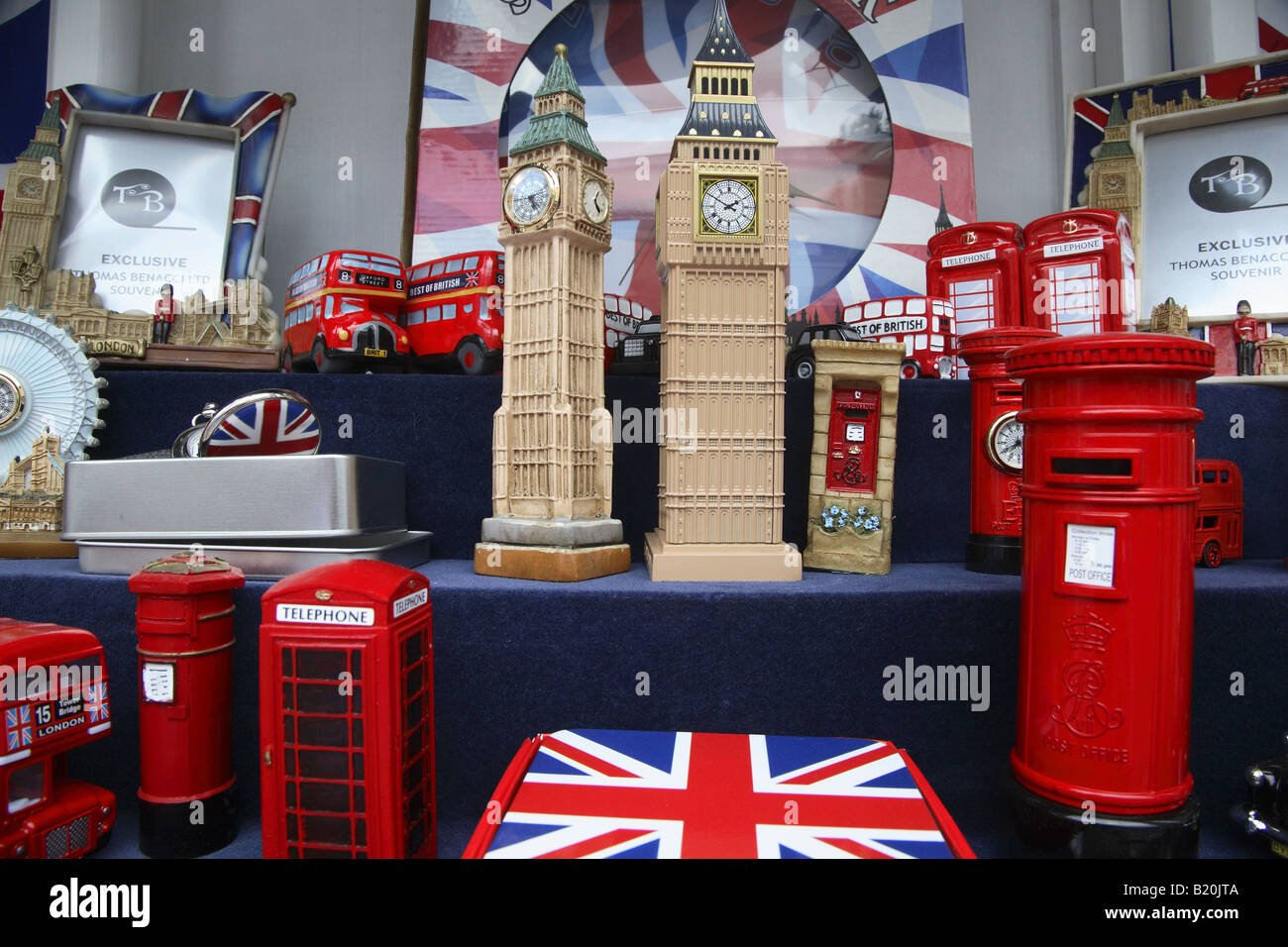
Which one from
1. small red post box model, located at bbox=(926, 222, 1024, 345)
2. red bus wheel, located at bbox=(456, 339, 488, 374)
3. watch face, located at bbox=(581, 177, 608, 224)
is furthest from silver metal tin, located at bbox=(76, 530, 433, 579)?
small red post box model, located at bbox=(926, 222, 1024, 345)

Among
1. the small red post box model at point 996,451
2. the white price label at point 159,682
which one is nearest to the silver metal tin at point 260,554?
the white price label at point 159,682

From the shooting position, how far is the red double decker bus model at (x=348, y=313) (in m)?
3.14

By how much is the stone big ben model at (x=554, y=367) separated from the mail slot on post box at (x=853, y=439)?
0.90 m

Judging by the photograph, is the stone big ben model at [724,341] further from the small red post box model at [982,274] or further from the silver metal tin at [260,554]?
the small red post box model at [982,274]

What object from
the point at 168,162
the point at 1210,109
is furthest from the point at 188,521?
the point at 1210,109

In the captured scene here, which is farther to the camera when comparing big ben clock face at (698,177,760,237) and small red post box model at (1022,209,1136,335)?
small red post box model at (1022,209,1136,335)

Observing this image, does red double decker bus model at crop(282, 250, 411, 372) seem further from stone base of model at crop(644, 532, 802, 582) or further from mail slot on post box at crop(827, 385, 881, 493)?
mail slot on post box at crop(827, 385, 881, 493)

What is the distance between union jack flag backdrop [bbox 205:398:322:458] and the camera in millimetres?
2564

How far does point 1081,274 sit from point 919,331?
728 millimetres

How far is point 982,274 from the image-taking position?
11.0 ft

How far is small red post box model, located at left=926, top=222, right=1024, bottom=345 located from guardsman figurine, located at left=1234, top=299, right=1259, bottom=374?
3.48 ft

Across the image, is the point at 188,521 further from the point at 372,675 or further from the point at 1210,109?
the point at 1210,109

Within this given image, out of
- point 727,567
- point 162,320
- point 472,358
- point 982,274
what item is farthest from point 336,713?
point 982,274

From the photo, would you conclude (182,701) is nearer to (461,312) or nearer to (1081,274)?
(461,312)
